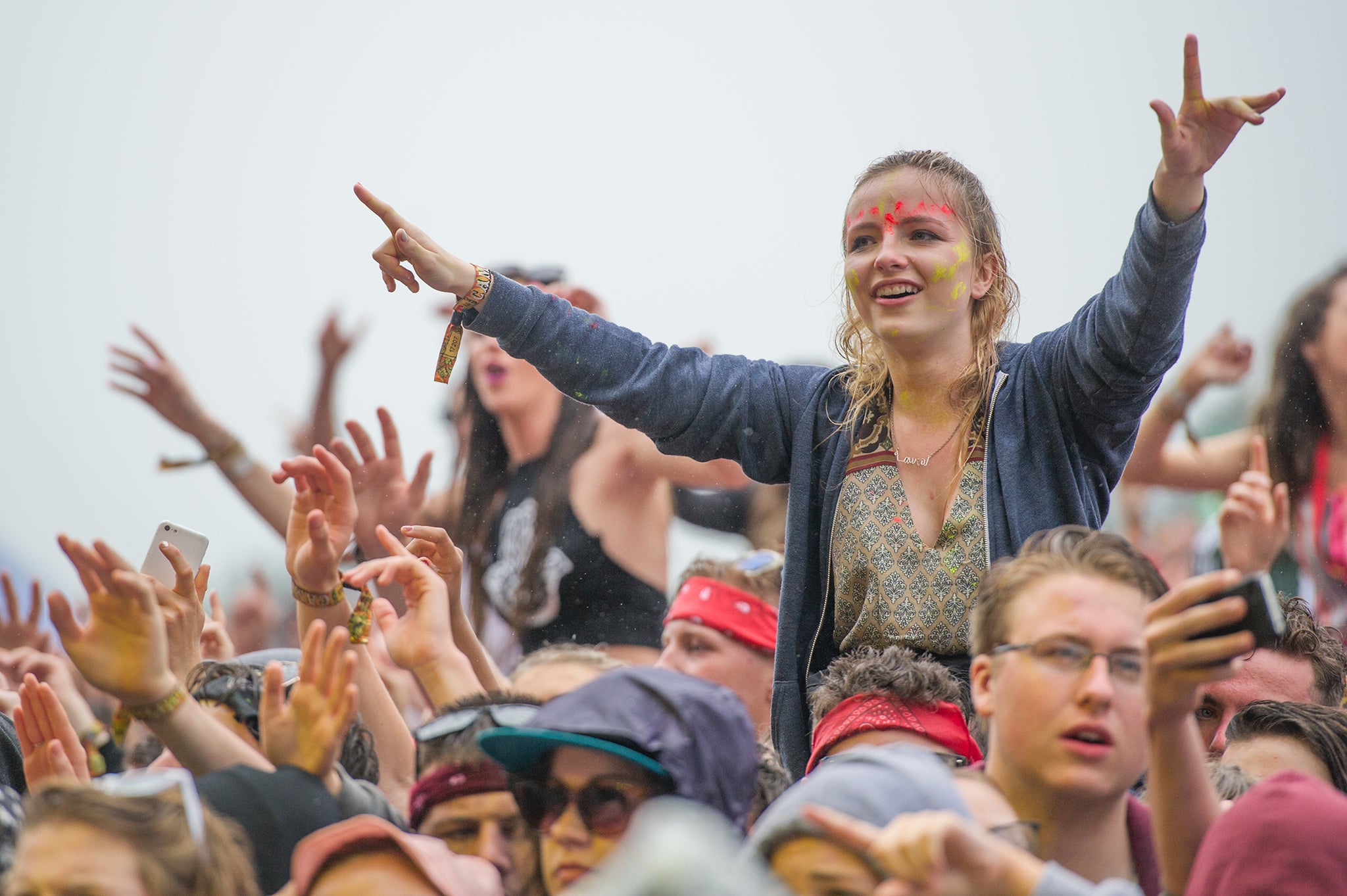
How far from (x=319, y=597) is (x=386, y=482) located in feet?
2.37

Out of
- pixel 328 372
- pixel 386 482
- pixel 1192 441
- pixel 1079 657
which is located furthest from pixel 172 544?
pixel 1192 441

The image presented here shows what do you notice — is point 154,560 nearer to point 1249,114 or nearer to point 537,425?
point 537,425

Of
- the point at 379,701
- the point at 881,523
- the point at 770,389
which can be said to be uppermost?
the point at 770,389

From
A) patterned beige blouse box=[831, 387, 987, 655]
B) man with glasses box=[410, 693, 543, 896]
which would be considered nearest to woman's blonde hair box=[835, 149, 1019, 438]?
patterned beige blouse box=[831, 387, 987, 655]

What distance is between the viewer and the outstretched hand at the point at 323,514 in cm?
224

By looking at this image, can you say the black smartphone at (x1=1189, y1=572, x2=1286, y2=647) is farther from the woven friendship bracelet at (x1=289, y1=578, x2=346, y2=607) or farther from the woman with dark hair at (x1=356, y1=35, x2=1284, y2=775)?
the woven friendship bracelet at (x1=289, y1=578, x2=346, y2=607)

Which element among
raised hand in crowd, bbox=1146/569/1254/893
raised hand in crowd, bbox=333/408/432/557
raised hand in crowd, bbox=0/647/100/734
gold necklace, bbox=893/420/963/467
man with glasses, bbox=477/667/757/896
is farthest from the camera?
raised hand in crowd, bbox=0/647/100/734

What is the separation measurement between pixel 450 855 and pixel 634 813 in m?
0.21

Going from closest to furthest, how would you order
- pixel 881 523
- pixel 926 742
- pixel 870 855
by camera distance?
pixel 870 855, pixel 926 742, pixel 881 523

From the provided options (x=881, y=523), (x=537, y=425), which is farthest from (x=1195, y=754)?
(x=537, y=425)

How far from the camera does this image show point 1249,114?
1790 mm

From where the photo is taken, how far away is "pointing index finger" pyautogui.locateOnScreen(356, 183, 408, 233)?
221 cm

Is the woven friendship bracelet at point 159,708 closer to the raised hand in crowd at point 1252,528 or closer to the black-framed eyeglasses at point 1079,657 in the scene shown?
the black-framed eyeglasses at point 1079,657

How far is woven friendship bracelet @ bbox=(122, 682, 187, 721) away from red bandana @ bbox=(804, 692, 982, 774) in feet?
2.91
